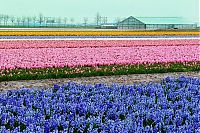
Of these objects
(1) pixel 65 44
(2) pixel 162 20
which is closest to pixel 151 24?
(2) pixel 162 20

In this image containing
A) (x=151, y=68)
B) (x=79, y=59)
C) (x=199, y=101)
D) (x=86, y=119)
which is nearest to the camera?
(x=86, y=119)

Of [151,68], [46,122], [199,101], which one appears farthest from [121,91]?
[151,68]

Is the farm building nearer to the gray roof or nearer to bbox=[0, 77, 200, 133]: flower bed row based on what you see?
the gray roof

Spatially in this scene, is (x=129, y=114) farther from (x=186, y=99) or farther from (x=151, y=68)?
(x=151, y=68)

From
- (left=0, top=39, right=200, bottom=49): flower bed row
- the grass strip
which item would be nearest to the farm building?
(left=0, top=39, right=200, bottom=49): flower bed row

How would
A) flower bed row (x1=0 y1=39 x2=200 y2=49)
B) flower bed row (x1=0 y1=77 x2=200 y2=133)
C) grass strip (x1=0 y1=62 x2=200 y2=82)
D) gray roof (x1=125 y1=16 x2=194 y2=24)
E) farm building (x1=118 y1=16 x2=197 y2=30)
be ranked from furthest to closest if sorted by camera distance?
1. gray roof (x1=125 y1=16 x2=194 y2=24)
2. farm building (x1=118 y1=16 x2=197 y2=30)
3. flower bed row (x1=0 y1=39 x2=200 y2=49)
4. grass strip (x1=0 y1=62 x2=200 y2=82)
5. flower bed row (x1=0 y1=77 x2=200 y2=133)

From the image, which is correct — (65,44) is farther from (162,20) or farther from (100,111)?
(162,20)

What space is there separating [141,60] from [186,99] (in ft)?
30.7

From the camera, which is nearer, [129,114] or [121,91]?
[129,114]

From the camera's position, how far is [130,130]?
22.0 ft

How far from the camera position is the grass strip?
14.1 metres

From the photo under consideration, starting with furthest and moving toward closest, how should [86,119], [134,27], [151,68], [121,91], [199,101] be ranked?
1. [134,27]
2. [151,68]
3. [121,91]
4. [199,101]
5. [86,119]

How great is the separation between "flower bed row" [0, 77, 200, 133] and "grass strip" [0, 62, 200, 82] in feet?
11.4

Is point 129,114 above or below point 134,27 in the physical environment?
below
